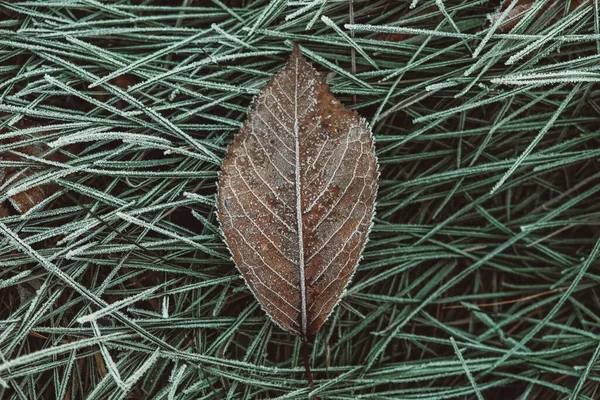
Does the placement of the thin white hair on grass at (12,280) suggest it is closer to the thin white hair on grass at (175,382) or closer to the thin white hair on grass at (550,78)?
the thin white hair on grass at (175,382)

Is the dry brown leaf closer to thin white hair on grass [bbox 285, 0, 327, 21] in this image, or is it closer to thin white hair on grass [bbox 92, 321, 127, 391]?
thin white hair on grass [bbox 285, 0, 327, 21]

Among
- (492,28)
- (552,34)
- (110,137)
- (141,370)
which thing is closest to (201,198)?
(110,137)

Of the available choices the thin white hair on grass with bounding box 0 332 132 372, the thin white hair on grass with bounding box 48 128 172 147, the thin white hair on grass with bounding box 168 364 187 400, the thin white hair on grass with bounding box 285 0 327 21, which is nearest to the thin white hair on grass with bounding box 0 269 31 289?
the thin white hair on grass with bounding box 0 332 132 372

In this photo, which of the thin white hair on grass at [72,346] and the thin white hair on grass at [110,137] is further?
the thin white hair on grass at [110,137]

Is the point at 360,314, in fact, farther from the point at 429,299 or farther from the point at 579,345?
the point at 579,345

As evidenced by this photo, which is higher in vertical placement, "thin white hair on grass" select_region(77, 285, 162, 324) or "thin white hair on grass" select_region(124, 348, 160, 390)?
"thin white hair on grass" select_region(77, 285, 162, 324)

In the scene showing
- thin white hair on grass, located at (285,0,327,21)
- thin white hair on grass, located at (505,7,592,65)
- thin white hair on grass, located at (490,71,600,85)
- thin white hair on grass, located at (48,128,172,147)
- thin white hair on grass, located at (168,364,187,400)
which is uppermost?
thin white hair on grass, located at (285,0,327,21)

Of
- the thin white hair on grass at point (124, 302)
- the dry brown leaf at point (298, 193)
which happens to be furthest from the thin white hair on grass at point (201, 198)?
the thin white hair on grass at point (124, 302)

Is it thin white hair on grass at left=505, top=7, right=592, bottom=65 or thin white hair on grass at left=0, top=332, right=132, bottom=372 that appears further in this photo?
thin white hair on grass at left=505, top=7, right=592, bottom=65

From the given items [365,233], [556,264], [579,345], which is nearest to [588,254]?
[556,264]
